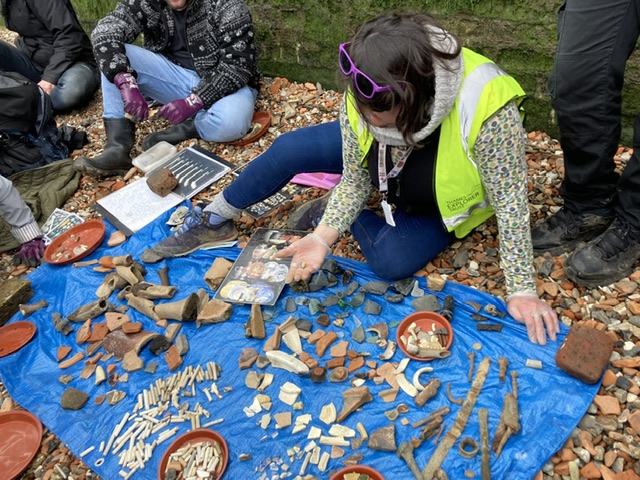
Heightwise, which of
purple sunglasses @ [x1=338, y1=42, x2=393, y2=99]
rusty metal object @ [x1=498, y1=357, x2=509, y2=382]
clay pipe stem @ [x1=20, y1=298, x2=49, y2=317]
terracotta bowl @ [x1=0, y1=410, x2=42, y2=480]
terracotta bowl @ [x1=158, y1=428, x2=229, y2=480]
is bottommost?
terracotta bowl @ [x1=0, y1=410, x2=42, y2=480]

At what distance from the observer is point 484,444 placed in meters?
1.89

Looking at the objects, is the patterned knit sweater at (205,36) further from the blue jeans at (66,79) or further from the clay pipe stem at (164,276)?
the clay pipe stem at (164,276)

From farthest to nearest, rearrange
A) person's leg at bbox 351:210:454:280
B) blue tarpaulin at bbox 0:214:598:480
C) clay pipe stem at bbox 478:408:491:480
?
1. person's leg at bbox 351:210:454:280
2. blue tarpaulin at bbox 0:214:598:480
3. clay pipe stem at bbox 478:408:491:480

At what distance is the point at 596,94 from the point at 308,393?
185 cm

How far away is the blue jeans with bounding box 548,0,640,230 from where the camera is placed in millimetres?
2000

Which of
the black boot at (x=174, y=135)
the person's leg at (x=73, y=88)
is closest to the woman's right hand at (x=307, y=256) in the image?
the black boot at (x=174, y=135)

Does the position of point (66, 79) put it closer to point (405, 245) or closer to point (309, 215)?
point (309, 215)

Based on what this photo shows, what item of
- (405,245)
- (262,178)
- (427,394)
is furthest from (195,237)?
(427,394)

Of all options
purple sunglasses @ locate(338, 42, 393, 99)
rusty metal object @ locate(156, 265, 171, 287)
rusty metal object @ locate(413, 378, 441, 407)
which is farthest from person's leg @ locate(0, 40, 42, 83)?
rusty metal object @ locate(413, 378, 441, 407)

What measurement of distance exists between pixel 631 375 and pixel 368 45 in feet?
5.69

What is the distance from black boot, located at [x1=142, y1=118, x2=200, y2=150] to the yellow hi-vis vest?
232 cm

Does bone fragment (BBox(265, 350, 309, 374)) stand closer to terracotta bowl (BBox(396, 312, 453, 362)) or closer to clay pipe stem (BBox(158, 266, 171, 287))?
terracotta bowl (BBox(396, 312, 453, 362))

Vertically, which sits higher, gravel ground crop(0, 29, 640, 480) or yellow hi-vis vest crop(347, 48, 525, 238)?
yellow hi-vis vest crop(347, 48, 525, 238)

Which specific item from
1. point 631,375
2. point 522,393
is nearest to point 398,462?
point 522,393
